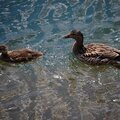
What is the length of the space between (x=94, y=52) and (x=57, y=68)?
104 cm

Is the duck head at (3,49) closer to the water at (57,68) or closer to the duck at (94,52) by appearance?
the water at (57,68)

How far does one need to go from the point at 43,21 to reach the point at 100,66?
354 cm

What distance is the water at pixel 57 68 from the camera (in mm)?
6762

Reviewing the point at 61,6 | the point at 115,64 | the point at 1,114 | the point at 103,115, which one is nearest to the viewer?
the point at 103,115

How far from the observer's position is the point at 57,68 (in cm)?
880

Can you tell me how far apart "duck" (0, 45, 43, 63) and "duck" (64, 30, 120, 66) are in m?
0.96

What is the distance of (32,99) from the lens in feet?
23.8

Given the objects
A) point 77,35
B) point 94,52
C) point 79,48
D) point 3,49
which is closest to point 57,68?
point 94,52

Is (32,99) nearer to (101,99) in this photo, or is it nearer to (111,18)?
(101,99)

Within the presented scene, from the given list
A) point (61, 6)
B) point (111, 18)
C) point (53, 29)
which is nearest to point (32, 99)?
point (53, 29)

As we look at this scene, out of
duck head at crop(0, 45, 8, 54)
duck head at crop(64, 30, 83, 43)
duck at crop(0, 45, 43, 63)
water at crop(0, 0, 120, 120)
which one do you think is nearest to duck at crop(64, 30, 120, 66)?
duck head at crop(64, 30, 83, 43)

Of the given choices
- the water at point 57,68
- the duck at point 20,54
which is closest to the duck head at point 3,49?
the duck at point 20,54

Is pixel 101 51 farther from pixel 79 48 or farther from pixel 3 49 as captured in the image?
pixel 3 49

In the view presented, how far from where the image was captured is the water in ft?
22.2
